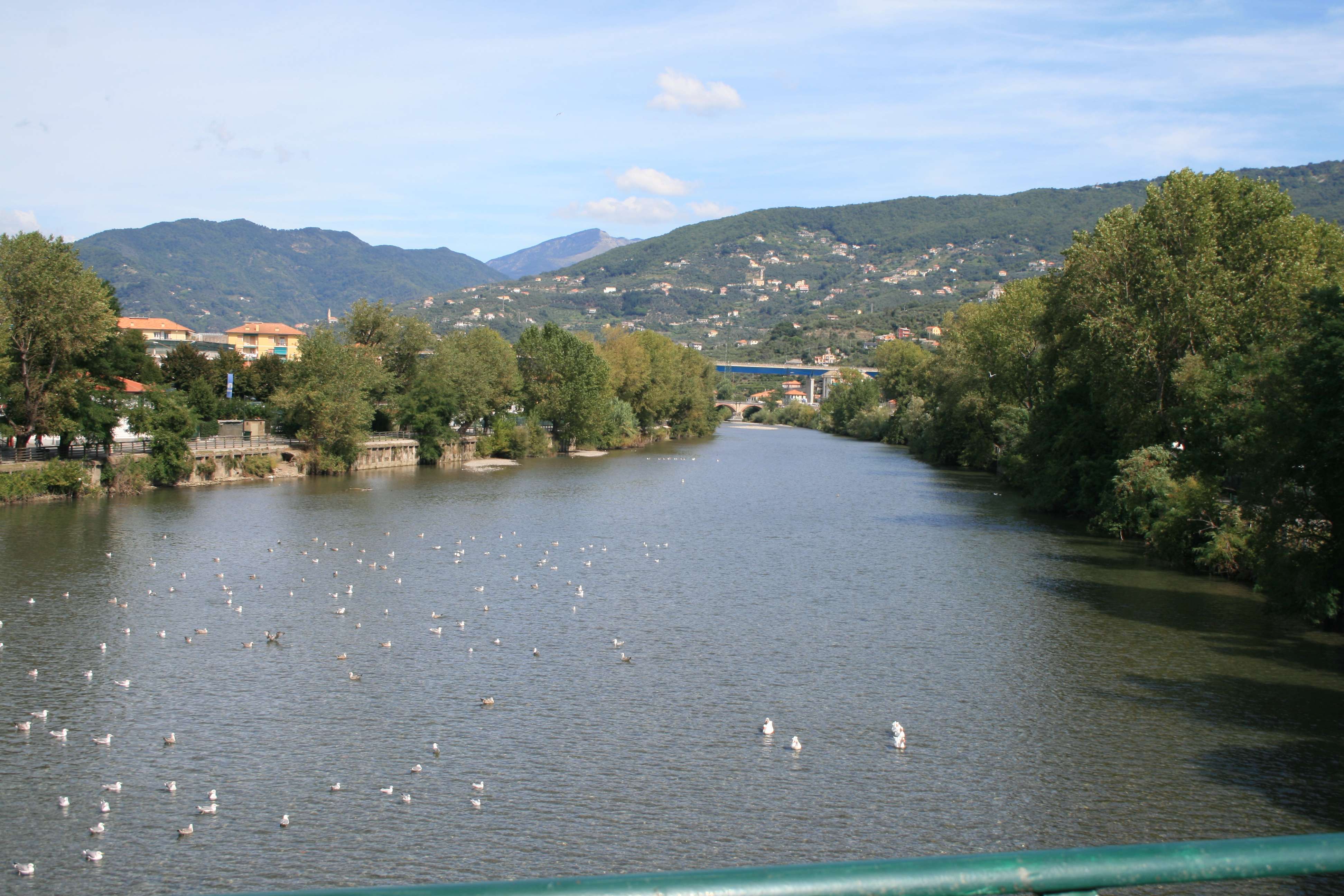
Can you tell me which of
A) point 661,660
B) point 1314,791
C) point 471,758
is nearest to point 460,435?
point 661,660

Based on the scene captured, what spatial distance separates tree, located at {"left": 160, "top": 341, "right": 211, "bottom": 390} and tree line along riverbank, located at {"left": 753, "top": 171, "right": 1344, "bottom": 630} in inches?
2268

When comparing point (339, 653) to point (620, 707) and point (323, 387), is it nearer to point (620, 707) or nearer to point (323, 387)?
point (620, 707)

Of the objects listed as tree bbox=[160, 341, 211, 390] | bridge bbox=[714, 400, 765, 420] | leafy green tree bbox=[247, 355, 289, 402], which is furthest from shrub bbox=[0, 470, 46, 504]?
bridge bbox=[714, 400, 765, 420]

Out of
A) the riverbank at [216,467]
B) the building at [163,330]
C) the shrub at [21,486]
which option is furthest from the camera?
the building at [163,330]

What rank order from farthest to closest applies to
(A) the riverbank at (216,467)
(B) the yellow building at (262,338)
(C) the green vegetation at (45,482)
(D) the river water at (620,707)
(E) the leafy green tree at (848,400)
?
(B) the yellow building at (262,338), (E) the leafy green tree at (848,400), (A) the riverbank at (216,467), (C) the green vegetation at (45,482), (D) the river water at (620,707)

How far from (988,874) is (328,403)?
6396 cm

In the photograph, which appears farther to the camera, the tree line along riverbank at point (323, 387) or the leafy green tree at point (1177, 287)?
the tree line along riverbank at point (323, 387)

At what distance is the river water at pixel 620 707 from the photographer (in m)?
14.3

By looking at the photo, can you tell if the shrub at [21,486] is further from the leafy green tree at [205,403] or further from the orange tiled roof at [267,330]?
the orange tiled roof at [267,330]

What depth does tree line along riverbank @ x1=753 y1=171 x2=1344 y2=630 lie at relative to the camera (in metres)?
22.4

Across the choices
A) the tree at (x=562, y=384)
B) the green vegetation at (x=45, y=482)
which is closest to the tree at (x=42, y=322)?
the green vegetation at (x=45, y=482)

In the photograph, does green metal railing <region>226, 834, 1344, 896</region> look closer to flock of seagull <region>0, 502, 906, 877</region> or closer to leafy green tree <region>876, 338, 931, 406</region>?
flock of seagull <region>0, 502, 906, 877</region>

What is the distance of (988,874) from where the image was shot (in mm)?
2105

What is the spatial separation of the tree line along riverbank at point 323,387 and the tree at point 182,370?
0.34 ft
